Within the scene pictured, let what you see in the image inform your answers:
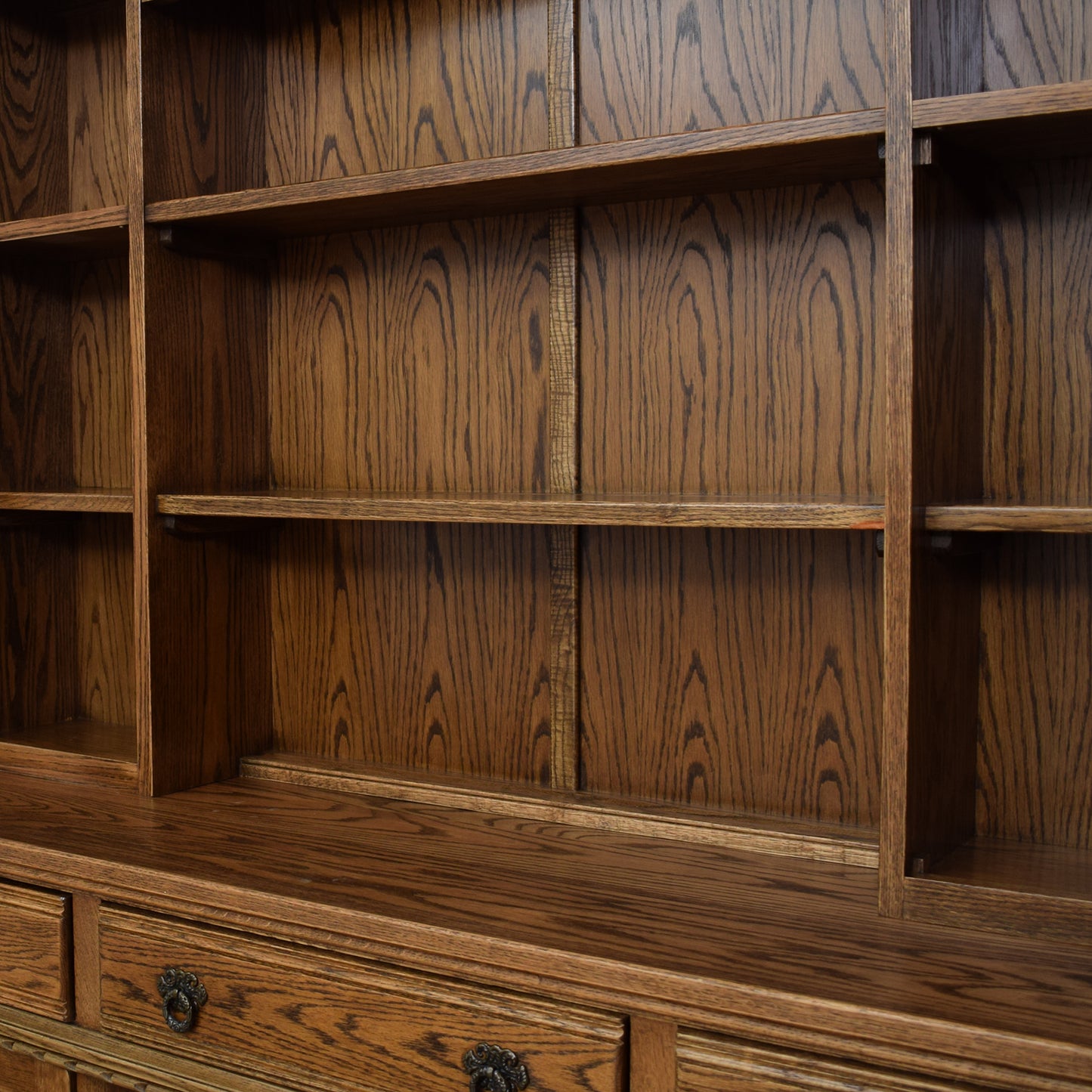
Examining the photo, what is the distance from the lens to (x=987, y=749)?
1.64m

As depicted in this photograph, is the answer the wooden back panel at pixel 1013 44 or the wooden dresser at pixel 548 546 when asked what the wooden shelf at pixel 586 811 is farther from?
the wooden back panel at pixel 1013 44

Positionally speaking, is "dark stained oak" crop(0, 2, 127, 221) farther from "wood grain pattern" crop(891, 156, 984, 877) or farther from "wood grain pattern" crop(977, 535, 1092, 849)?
"wood grain pattern" crop(977, 535, 1092, 849)

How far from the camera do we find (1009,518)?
1338mm

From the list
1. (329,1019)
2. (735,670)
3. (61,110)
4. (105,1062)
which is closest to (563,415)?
(735,670)

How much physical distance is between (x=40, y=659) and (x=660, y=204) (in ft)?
4.95

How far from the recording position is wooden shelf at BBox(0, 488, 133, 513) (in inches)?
78.5

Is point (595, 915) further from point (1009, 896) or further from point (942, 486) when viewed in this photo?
point (942, 486)

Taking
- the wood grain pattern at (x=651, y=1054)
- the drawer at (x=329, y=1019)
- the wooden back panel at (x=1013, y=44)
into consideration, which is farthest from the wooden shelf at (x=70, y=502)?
the wooden back panel at (x=1013, y=44)

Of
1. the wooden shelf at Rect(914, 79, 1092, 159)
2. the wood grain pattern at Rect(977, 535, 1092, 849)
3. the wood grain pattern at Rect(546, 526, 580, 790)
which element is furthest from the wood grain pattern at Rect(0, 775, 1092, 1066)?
the wooden shelf at Rect(914, 79, 1092, 159)

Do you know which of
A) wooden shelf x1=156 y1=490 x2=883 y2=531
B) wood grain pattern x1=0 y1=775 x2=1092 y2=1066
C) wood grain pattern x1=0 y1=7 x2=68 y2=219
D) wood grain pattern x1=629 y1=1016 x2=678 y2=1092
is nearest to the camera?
wood grain pattern x1=0 y1=775 x2=1092 y2=1066

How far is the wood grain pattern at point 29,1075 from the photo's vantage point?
70.5 inches

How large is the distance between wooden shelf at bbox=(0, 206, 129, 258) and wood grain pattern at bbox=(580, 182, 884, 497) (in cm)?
81

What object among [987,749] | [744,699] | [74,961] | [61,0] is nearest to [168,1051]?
[74,961]

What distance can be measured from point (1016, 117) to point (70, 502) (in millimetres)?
1596
